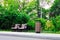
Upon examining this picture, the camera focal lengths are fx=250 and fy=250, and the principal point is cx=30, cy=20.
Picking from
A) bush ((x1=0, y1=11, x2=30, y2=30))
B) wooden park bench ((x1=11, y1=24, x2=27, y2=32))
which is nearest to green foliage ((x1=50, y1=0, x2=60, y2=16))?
bush ((x1=0, y1=11, x2=30, y2=30))

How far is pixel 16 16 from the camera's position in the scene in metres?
32.1

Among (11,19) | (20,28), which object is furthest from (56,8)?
(20,28)

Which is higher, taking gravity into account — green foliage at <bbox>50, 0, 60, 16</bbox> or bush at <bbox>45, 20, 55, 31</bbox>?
green foliage at <bbox>50, 0, 60, 16</bbox>

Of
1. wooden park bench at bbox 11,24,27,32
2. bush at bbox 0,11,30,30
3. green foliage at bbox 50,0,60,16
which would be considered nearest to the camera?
wooden park bench at bbox 11,24,27,32

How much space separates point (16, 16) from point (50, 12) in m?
15.8

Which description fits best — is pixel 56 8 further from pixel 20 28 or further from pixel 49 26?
pixel 20 28

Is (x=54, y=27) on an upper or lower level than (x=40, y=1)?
lower

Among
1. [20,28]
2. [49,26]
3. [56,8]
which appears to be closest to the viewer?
[20,28]

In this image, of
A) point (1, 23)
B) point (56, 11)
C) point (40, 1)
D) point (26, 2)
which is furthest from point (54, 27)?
point (40, 1)

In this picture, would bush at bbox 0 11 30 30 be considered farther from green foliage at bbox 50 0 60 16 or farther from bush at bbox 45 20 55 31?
green foliage at bbox 50 0 60 16

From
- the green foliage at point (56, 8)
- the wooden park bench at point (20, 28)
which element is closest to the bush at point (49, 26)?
the wooden park bench at point (20, 28)

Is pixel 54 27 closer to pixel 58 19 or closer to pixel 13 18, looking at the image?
pixel 58 19

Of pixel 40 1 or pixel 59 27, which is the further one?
pixel 40 1

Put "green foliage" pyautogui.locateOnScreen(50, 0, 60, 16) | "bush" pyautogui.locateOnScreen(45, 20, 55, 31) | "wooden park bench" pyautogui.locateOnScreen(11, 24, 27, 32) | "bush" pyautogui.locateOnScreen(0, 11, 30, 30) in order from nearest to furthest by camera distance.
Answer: "bush" pyautogui.locateOnScreen(45, 20, 55, 31), "wooden park bench" pyautogui.locateOnScreen(11, 24, 27, 32), "bush" pyautogui.locateOnScreen(0, 11, 30, 30), "green foliage" pyautogui.locateOnScreen(50, 0, 60, 16)
